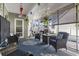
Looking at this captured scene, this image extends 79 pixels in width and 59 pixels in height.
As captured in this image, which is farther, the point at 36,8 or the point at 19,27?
the point at 19,27

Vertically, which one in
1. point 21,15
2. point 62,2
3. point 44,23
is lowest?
point 44,23

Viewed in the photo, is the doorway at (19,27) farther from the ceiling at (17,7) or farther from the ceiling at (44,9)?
the ceiling at (44,9)

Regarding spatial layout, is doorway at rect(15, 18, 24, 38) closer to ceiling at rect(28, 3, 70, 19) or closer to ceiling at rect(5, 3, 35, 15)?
ceiling at rect(5, 3, 35, 15)

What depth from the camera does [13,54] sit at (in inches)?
A: 106

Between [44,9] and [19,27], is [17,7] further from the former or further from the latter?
[44,9]

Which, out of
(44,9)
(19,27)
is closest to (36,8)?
(44,9)

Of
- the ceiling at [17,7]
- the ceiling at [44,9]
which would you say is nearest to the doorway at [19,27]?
the ceiling at [17,7]

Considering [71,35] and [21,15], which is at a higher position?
[21,15]

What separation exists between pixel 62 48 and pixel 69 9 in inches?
39.1

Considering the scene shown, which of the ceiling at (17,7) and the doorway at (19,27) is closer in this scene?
the ceiling at (17,7)

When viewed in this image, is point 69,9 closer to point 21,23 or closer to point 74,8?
point 74,8

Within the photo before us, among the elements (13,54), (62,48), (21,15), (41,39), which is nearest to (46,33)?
(41,39)

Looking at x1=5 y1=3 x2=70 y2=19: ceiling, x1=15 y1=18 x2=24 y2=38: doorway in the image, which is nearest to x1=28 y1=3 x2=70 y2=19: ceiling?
x1=5 y1=3 x2=70 y2=19: ceiling

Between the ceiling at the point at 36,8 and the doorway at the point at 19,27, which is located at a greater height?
the ceiling at the point at 36,8
